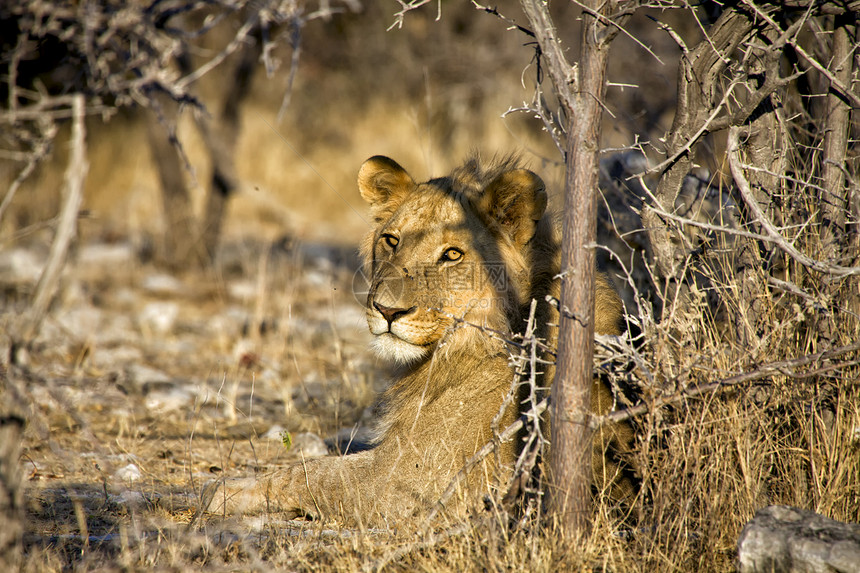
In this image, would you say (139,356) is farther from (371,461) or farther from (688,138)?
(688,138)

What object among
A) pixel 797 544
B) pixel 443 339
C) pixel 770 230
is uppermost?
pixel 770 230

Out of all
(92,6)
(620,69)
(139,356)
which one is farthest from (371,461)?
(620,69)

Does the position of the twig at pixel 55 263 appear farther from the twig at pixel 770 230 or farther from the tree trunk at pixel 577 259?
the twig at pixel 770 230

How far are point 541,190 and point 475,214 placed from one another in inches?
15.4

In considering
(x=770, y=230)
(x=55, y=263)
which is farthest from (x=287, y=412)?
(x=770, y=230)

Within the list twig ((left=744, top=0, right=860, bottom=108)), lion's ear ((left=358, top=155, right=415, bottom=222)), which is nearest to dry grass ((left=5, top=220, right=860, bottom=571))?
twig ((left=744, top=0, right=860, bottom=108))

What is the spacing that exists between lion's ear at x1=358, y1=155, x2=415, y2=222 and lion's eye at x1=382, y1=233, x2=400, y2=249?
0.25 m

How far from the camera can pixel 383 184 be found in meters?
4.34

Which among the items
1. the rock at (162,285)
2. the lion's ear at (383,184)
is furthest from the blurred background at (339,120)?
the lion's ear at (383,184)

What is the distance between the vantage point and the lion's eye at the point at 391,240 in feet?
13.3

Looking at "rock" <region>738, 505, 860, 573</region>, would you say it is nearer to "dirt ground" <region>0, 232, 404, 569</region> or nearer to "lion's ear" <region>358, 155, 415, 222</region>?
"dirt ground" <region>0, 232, 404, 569</region>

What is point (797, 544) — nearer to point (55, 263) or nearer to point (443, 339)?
point (443, 339)

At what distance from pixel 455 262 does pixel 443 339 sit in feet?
1.36

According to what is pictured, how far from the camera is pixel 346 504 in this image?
365cm
